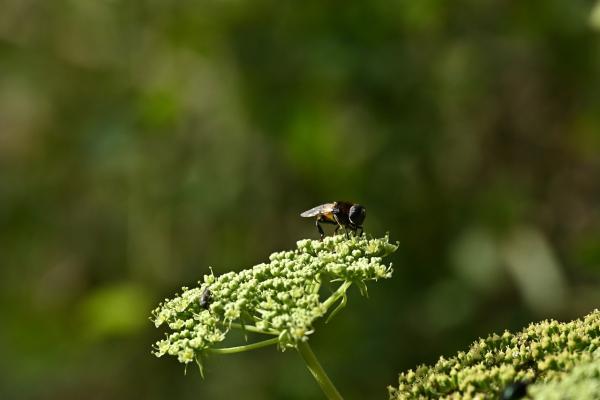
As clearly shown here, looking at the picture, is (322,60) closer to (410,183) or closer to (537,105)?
(410,183)

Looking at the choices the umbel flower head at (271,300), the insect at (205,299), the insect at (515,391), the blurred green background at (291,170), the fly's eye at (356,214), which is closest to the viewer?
the insect at (515,391)

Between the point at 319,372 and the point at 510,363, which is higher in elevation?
the point at 319,372

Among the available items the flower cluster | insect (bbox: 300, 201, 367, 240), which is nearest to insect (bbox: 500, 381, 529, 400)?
the flower cluster

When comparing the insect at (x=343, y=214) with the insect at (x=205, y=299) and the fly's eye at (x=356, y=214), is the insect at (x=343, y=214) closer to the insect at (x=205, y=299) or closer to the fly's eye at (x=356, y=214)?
the fly's eye at (x=356, y=214)

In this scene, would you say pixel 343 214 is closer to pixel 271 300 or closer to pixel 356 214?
pixel 356 214

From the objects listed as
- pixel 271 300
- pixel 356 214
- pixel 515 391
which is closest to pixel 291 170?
pixel 356 214

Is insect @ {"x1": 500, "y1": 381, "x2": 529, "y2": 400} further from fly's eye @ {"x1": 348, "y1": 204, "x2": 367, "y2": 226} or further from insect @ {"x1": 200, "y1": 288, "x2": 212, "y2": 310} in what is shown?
fly's eye @ {"x1": 348, "y1": 204, "x2": 367, "y2": 226}

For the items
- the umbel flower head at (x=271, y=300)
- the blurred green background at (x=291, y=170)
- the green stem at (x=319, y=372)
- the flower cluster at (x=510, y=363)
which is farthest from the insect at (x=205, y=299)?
the blurred green background at (x=291, y=170)
